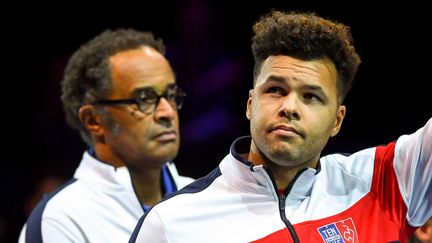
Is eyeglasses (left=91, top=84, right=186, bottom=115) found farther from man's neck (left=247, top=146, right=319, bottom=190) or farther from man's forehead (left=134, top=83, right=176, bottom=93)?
man's neck (left=247, top=146, right=319, bottom=190)

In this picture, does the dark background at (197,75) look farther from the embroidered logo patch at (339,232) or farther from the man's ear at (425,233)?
the embroidered logo patch at (339,232)

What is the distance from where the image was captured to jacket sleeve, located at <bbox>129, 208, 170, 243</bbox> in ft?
8.20

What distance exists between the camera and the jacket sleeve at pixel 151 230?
2500 millimetres

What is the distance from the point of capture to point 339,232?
101 inches

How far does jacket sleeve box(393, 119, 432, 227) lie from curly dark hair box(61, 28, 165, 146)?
157 cm

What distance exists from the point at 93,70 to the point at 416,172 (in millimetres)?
1784

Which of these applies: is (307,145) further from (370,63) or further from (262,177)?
(370,63)

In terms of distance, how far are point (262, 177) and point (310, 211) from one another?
0.21m

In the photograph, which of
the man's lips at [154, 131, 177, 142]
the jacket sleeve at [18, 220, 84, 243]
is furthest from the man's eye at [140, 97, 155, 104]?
the jacket sleeve at [18, 220, 84, 243]

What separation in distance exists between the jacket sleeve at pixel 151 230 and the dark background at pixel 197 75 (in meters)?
2.70

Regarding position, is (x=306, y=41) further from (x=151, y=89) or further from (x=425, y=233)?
(x=425, y=233)

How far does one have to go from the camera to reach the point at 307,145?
102 inches

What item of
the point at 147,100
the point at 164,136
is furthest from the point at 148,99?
the point at 164,136

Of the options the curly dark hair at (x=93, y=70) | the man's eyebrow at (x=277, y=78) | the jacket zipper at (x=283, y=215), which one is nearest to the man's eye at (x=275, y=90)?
the man's eyebrow at (x=277, y=78)
